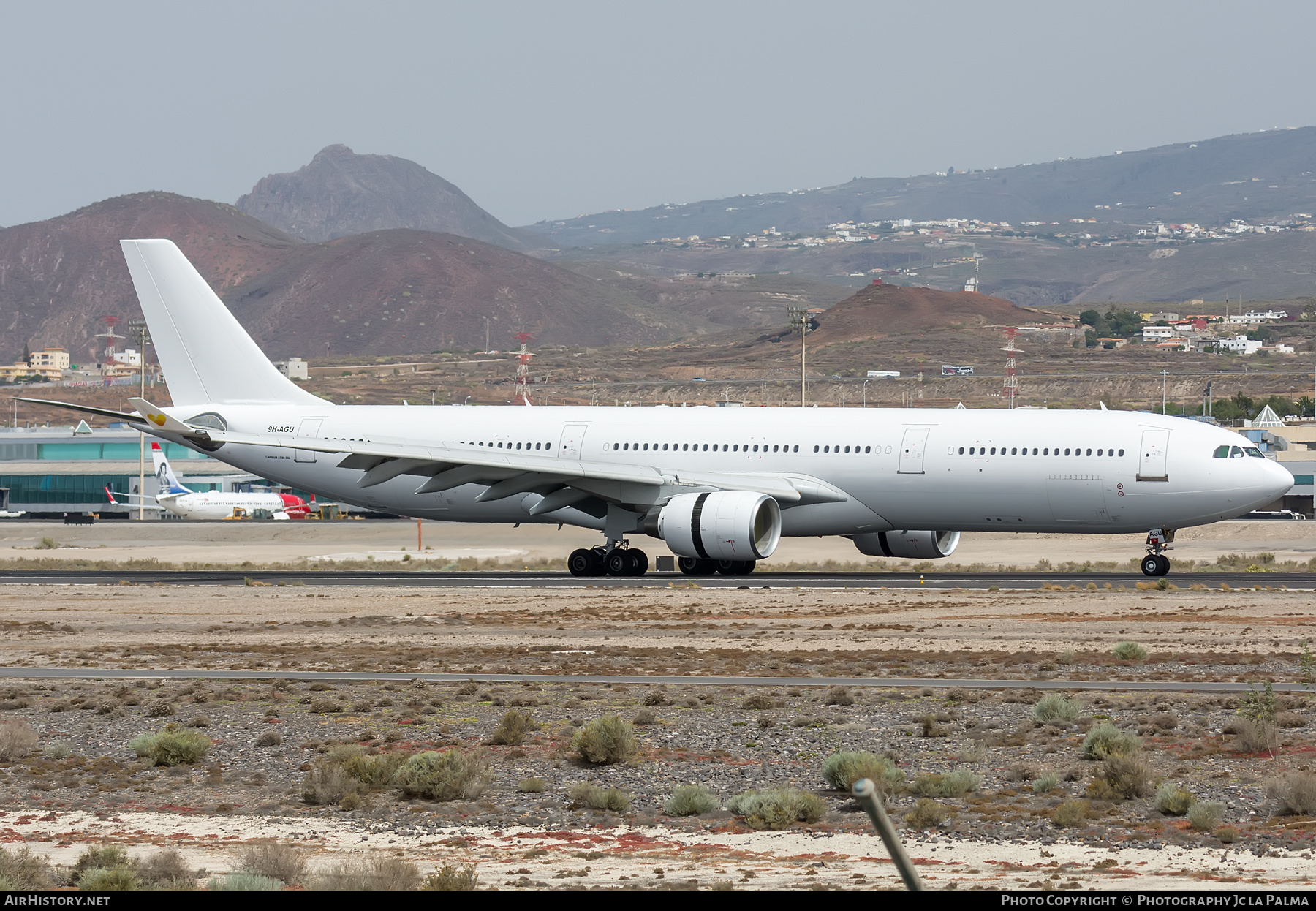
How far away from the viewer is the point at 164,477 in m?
→ 111

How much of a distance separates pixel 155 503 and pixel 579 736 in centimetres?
10431

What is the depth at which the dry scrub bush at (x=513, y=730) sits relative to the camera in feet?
64.4

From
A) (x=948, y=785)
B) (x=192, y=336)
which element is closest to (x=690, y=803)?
(x=948, y=785)

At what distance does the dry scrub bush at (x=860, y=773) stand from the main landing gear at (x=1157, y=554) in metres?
25.6

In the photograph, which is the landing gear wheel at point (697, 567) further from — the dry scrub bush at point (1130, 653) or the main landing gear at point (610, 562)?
the dry scrub bush at point (1130, 653)

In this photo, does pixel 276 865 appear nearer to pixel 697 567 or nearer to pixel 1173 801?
pixel 1173 801

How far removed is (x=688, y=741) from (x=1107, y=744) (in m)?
4.92

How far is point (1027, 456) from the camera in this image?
130 ft

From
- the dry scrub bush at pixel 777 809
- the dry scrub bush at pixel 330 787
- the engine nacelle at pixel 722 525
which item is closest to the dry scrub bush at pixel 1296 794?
the dry scrub bush at pixel 777 809

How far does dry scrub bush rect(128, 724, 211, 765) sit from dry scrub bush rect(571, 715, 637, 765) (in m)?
4.46

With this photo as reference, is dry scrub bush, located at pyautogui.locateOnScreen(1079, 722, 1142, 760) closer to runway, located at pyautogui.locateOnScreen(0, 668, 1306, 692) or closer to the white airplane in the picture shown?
runway, located at pyautogui.locateOnScreen(0, 668, 1306, 692)

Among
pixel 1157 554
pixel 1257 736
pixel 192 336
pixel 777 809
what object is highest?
pixel 192 336

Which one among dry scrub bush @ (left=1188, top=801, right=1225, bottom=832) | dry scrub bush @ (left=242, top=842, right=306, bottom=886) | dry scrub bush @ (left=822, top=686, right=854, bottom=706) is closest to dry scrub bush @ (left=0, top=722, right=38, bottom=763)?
dry scrub bush @ (left=242, top=842, right=306, bottom=886)
